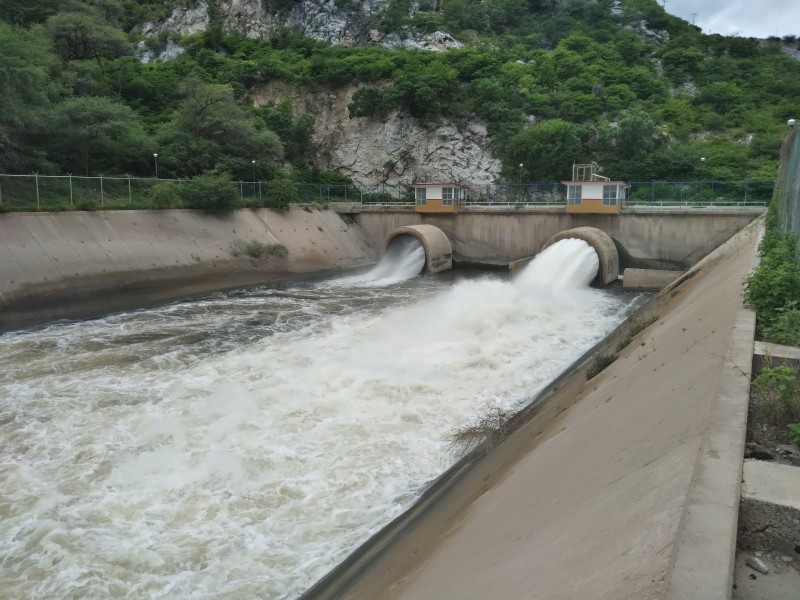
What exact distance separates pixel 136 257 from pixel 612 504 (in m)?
23.3

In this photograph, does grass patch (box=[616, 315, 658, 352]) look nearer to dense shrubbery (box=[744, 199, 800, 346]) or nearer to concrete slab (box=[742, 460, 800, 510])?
dense shrubbery (box=[744, 199, 800, 346])

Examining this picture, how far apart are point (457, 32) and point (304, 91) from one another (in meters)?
25.9

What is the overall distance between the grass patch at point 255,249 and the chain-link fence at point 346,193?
3370 millimetres

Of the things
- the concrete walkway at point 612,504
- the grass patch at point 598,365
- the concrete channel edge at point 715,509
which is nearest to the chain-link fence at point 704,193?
the grass patch at point 598,365

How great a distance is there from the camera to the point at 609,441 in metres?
5.32

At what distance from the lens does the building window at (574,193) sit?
3114 centimetres

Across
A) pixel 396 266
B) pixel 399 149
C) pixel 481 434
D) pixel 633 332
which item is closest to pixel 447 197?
pixel 396 266

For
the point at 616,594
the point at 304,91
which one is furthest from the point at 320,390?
the point at 304,91

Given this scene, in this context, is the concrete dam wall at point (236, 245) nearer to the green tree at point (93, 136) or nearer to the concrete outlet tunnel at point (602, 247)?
the concrete outlet tunnel at point (602, 247)

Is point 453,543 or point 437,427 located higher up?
point 453,543

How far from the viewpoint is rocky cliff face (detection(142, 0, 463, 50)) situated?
215 ft

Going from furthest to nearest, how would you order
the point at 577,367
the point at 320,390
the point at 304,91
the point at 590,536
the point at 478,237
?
1. the point at 304,91
2. the point at 478,237
3. the point at 577,367
4. the point at 320,390
5. the point at 590,536

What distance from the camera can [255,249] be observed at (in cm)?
2820

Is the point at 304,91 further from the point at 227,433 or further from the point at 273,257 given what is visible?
the point at 227,433
